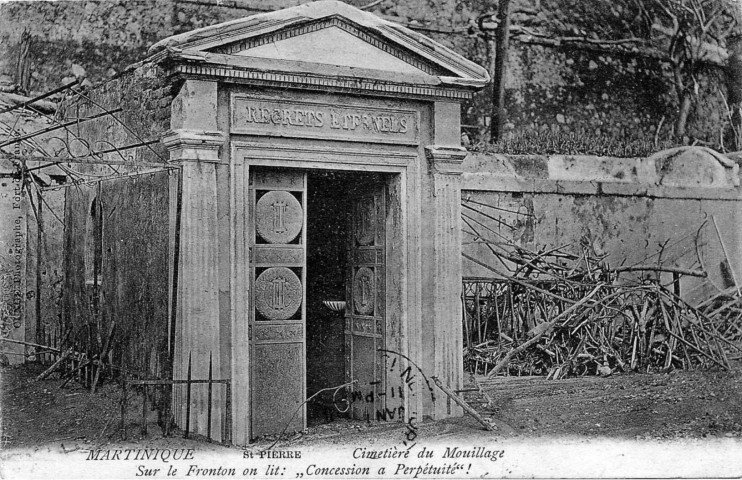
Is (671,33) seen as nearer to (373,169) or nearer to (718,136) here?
(718,136)

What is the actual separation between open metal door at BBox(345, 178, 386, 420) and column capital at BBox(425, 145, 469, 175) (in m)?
0.49

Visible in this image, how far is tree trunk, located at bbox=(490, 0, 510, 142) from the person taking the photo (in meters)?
13.6

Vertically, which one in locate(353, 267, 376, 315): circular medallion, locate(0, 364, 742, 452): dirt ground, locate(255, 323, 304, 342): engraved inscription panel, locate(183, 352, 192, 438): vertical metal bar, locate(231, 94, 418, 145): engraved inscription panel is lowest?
locate(0, 364, 742, 452): dirt ground

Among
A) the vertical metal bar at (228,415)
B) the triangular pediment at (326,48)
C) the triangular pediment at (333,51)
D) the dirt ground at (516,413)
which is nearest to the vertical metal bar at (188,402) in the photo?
the dirt ground at (516,413)

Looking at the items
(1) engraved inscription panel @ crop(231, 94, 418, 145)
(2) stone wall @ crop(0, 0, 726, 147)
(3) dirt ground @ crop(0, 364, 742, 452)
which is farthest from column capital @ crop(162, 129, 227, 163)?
(2) stone wall @ crop(0, 0, 726, 147)

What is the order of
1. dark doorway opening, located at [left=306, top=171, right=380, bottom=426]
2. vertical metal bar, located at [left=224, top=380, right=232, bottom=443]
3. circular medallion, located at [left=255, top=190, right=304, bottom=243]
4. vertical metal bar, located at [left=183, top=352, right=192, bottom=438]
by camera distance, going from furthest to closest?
dark doorway opening, located at [left=306, top=171, right=380, bottom=426]
circular medallion, located at [left=255, top=190, right=304, bottom=243]
vertical metal bar, located at [left=224, top=380, right=232, bottom=443]
vertical metal bar, located at [left=183, top=352, right=192, bottom=438]

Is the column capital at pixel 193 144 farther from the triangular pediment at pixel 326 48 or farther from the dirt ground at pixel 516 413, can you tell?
the dirt ground at pixel 516 413

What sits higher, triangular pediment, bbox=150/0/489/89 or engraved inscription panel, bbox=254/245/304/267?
triangular pediment, bbox=150/0/489/89

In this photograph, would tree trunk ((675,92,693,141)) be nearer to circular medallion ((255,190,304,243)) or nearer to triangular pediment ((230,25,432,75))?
triangular pediment ((230,25,432,75))

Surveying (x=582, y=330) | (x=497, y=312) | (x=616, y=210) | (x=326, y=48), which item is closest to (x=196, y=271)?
(x=326, y=48)

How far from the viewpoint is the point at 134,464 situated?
616 centimetres

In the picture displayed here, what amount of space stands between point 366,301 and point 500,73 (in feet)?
23.5

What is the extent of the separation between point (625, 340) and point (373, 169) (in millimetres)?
4106

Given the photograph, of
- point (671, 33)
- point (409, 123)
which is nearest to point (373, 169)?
point (409, 123)
